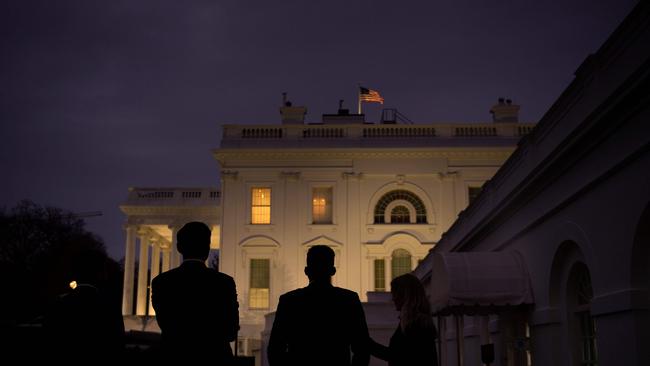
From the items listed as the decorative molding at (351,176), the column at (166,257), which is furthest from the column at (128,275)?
the decorative molding at (351,176)

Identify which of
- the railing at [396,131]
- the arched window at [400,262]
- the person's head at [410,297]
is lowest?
the person's head at [410,297]

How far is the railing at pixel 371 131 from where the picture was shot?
142ft

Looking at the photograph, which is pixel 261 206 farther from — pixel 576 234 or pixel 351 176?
pixel 576 234

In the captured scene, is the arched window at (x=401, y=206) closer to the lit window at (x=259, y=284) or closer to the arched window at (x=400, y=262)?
the arched window at (x=400, y=262)

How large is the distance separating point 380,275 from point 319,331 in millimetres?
36327

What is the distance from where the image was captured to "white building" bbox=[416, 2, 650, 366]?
9367 mm

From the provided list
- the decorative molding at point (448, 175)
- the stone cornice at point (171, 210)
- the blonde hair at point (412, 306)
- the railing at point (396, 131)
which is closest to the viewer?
the blonde hair at point (412, 306)

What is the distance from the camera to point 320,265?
17.8 feet

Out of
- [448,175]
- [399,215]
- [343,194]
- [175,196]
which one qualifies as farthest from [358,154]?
[175,196]

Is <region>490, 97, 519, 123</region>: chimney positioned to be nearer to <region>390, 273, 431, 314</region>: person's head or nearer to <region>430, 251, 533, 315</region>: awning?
<region>430, 251, 533, 315</region>: awning

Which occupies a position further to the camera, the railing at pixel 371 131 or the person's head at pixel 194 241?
the railing at pixel 371 131

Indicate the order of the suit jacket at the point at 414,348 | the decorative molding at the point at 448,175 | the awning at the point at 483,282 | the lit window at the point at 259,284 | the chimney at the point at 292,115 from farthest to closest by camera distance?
the chimney at the point at 292,115 → the decorative molding at the point at 448,175 → the lit window at the point at 259,284 → the awning at the point at 483,282 → the suit jacket at the point at 414,348

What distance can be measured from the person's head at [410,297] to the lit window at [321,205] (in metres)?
35.4

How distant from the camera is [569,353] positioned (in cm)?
1263
